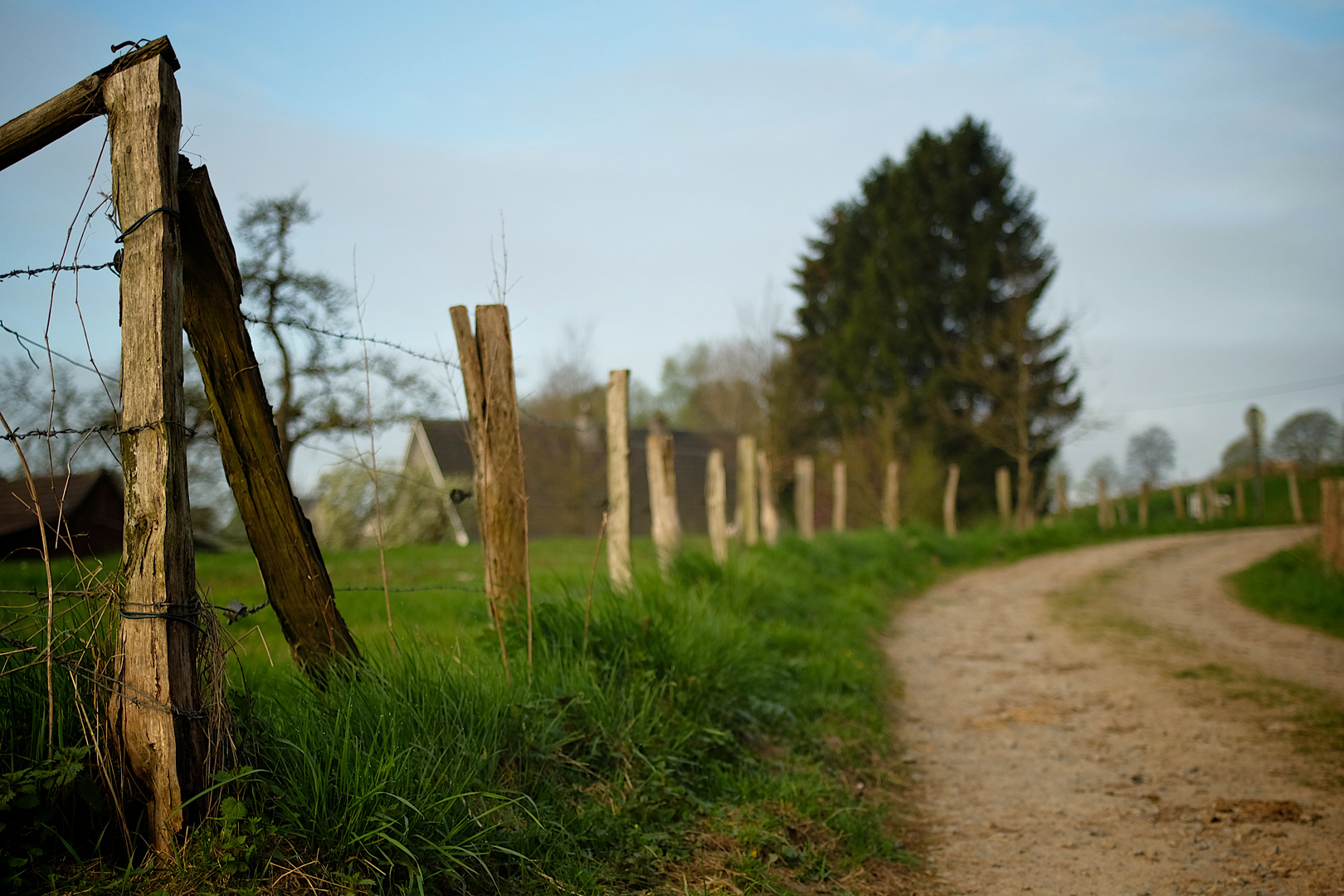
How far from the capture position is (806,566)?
1127 cm

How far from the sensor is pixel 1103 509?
2595 centimetres

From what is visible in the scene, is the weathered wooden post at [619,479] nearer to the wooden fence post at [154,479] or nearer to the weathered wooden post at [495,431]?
the weathered wooden post at [495,431]

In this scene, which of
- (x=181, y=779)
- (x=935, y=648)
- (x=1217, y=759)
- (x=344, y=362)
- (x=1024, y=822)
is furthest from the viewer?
(x=344, y=362)

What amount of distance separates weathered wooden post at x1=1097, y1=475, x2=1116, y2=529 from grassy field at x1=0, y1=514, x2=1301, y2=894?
73.2ft

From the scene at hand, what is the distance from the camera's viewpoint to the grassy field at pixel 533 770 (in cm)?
245

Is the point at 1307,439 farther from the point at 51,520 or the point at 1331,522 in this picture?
the point at 51,520

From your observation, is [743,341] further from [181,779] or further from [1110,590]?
[181,779]

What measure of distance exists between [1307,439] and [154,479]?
1367 inches

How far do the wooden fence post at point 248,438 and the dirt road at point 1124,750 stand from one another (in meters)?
2.94

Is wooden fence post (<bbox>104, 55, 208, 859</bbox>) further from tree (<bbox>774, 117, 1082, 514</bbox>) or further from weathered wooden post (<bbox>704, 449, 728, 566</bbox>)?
tree (<bbox>774, 117, 1082, 514</bbox>)

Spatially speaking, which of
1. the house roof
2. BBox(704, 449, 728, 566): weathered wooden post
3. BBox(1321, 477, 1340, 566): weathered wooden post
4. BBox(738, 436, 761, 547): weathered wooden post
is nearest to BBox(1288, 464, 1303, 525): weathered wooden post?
BBox(1321, 477, 1340, 566): weathered wooden post

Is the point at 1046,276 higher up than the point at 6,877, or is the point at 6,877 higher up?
the point at 1046,276

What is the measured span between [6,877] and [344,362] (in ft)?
57.9

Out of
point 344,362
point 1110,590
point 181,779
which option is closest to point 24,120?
point 181,779
